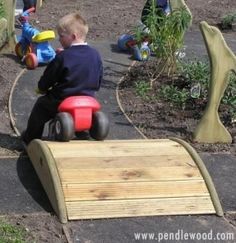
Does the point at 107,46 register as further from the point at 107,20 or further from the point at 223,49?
the point at 223,49

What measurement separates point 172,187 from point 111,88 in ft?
10.7

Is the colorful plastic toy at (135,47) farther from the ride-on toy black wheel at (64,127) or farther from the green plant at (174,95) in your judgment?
the ride-on toy black wheel at (64,127)

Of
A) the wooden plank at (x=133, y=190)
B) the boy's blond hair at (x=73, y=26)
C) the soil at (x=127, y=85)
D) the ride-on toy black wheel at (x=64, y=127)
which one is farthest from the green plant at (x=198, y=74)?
the wooden plank at (x=133, y=190)

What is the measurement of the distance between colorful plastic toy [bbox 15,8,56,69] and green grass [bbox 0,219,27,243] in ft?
13.9

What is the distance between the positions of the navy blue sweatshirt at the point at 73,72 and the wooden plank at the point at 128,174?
943 millimetres

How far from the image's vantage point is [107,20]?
11.5m

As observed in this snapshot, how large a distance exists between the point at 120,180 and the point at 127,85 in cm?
334

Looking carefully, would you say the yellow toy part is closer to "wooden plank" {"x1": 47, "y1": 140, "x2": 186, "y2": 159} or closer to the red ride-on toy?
the red ride-on toy

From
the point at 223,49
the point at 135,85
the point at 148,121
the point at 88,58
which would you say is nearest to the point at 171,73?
the point at 135,85

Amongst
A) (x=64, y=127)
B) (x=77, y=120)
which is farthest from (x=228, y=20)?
(x=64, y=127)

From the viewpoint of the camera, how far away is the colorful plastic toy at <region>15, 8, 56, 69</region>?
8430 mm

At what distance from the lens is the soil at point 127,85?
15.2ft

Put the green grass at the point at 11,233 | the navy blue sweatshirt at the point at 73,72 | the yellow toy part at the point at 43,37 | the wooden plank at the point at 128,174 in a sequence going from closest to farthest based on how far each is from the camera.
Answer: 1. the green grass at the point at 11,233
2. the wooden plank at the point at 128,174
3. the navy blue sweatshirt at the point at 73,72
4. the yellow toy part at the point at 43,37

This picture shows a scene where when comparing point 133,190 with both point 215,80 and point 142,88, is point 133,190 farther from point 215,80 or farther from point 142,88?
point 142,88
